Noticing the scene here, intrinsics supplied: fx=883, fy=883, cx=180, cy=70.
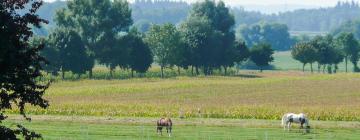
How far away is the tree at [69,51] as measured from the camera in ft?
437

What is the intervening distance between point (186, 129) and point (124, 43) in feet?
290

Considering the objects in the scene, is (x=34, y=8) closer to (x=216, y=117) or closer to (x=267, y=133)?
(x=267, y=133)

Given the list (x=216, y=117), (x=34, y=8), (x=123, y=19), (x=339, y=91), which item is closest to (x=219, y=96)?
(x=339, y=91)

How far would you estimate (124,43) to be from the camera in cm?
14512

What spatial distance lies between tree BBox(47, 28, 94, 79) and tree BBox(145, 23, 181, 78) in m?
14.2

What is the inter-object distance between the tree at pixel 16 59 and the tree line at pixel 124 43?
340 feet

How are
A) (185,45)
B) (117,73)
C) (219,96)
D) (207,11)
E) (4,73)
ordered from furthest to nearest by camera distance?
(207,11) < (185,45) < (117,73) < (219,96) < (4,73)

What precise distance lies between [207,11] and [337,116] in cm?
10106

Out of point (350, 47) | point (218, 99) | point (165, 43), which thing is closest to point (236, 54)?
point (165, 43)

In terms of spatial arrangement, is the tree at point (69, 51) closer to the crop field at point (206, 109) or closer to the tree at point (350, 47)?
the crop field at point (206, 109)

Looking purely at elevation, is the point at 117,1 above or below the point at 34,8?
above

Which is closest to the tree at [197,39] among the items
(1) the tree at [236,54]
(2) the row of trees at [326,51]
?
(1) the tree at [236,54]

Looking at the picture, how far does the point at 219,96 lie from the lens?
96375mm

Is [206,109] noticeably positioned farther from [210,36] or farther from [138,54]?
[210,36]
